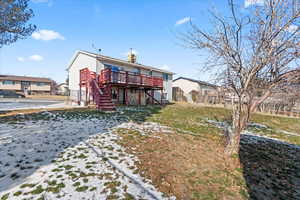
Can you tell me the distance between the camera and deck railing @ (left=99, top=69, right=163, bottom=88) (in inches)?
425

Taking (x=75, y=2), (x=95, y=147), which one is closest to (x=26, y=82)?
(x=75, y=2)

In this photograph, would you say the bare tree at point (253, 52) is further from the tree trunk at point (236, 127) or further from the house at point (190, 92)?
the house at point (190, 92)

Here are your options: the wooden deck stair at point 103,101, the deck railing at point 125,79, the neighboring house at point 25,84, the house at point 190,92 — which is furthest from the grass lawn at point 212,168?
the neighboring house at point 25,84

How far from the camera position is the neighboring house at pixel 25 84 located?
107 ft

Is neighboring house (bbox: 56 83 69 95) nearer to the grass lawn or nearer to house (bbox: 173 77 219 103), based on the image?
house (bbox: 173 77 219 103)

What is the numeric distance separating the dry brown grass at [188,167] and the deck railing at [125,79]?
23.6 ft

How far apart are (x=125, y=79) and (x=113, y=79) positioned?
4.10 feet

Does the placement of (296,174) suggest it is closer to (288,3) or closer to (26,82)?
(288,3)

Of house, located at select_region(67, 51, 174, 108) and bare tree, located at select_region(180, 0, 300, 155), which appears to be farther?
house, located at select_region(67, 51, 174, 108)

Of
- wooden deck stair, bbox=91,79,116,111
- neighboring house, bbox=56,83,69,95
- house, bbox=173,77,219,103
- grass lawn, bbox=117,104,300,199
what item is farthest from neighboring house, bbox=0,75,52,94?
grass lawn, bbox=117,104,300,199

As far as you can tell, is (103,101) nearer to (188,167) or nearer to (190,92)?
(188,167)

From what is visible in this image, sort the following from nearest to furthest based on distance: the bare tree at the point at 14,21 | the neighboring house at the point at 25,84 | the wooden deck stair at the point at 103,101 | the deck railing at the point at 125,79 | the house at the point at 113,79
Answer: the bare tree at the point at 14,21 < the wooden deck stair at the point at 103,101 < the deck railing at the point at 125,79 < the house at the point at 113,79 < the neighboring house at the point at 25,84

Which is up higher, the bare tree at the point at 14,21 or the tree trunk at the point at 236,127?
the bare tree at the point at 14,21

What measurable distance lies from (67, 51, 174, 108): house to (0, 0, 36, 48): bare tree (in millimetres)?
5073
